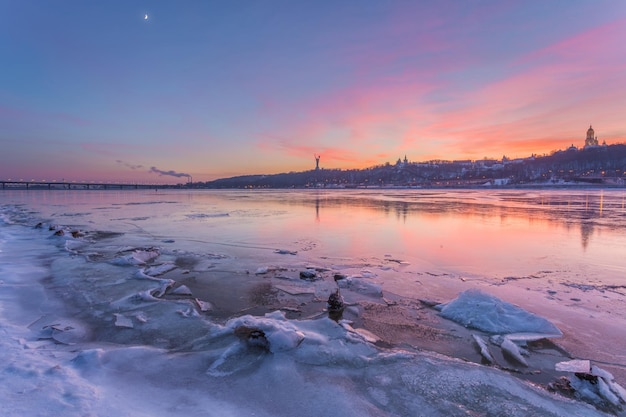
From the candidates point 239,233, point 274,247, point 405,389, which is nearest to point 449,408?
point 405,389

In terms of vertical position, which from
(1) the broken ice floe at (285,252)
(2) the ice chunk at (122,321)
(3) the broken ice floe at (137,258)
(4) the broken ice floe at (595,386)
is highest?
(3) the broken ice floe at (137,258)

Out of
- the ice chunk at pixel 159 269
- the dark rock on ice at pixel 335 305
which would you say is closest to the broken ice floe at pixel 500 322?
the dark rock on ice at pixel 335 305

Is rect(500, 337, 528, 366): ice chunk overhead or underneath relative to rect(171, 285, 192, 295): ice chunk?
underneath

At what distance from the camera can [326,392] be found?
285cm

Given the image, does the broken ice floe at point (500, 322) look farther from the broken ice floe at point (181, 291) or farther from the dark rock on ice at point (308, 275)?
the broken ice floe at point (181, 291)

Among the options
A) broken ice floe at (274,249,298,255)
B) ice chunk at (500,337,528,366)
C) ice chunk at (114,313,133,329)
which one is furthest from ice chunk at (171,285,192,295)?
ice chunk at (500,337,528,366)

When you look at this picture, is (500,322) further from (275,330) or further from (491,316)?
(275,330)

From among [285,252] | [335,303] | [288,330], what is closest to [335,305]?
[335,303]

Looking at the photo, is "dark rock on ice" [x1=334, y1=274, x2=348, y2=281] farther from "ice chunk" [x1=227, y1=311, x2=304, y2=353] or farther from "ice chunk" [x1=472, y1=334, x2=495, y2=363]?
"ice chunk" [x1=472, y1=334, x2=495, y2=363]

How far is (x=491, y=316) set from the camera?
4.33m

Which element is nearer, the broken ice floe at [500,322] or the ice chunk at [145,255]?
the broken ice floe at [500,322]

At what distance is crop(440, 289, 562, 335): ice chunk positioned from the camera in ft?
13.4

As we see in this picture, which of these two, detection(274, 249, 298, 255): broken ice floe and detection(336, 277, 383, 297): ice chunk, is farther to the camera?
detection(274, 249, 298, 255): broken ice floe

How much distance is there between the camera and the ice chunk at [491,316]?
4090mm
